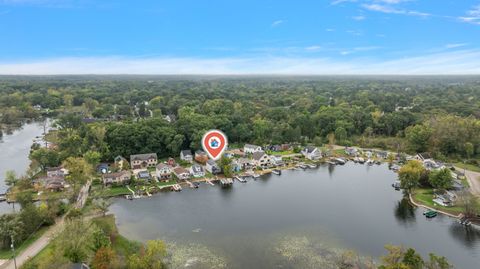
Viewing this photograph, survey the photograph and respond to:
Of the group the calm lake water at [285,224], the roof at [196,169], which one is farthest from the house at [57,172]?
the roof at [196,169]

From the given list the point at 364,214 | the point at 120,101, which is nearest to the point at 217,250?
the point at 364,214

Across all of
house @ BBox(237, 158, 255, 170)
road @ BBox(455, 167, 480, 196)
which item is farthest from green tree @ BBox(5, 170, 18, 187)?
road @ BBox(455, 167, 480, 196)

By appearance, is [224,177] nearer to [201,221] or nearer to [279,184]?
[279,184]

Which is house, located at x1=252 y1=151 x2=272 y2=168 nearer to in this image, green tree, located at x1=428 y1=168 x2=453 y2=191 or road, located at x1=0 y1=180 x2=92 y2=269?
green tree, located at x1=428 y1=168 x2=453 y2=191

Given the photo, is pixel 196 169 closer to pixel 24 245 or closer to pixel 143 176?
pixel 143 176

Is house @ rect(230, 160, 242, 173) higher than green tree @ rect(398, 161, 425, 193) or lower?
lower

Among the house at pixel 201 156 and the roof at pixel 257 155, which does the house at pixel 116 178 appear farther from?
the roof at pixel 257 155
